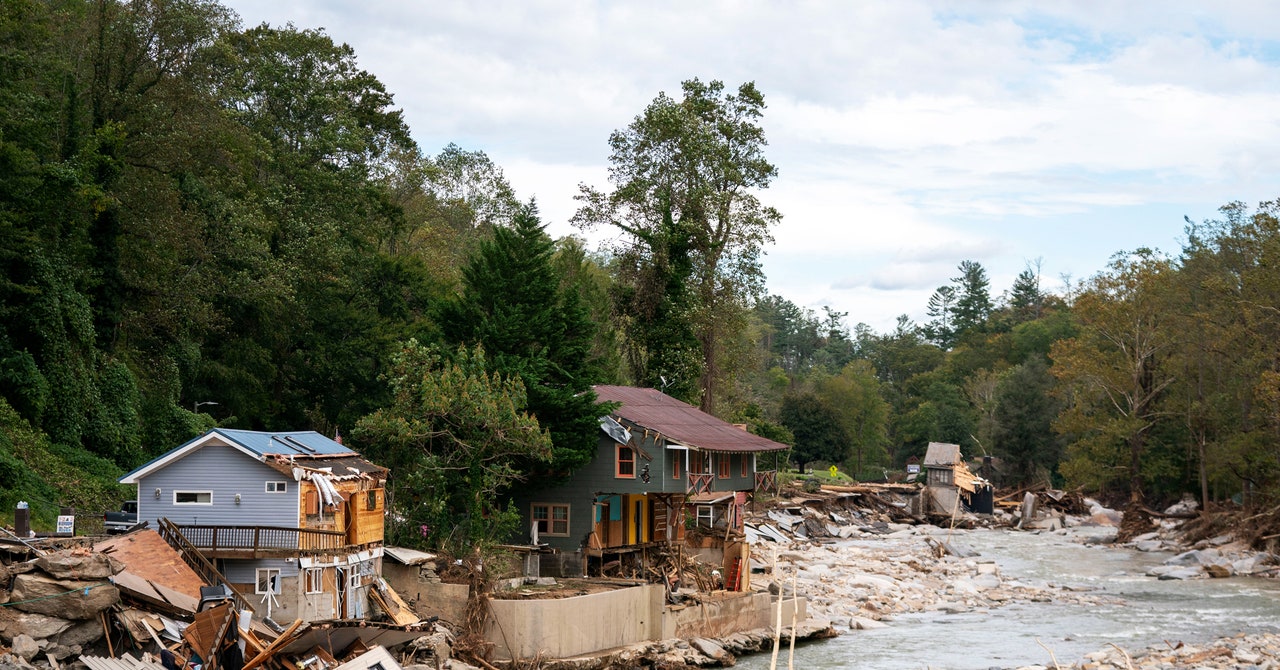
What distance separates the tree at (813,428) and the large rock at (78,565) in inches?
2779

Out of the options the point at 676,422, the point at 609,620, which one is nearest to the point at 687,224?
the point at 676,422

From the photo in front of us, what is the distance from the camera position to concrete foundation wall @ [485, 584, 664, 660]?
30.5 m

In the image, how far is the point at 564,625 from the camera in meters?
31.0

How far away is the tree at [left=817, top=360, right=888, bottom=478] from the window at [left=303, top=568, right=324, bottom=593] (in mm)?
72109

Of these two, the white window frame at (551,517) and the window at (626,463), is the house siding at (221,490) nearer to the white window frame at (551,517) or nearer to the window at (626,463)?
the white window frame at (551,517)

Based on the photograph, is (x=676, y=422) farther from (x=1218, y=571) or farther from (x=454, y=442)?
(x=1218, y=571)

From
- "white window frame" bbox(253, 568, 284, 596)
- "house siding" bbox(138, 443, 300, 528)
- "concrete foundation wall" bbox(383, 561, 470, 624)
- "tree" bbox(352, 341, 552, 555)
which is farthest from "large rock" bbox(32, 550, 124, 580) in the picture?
"tree" bbox(352, 341, 552, 555)

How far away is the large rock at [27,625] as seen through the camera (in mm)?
21844

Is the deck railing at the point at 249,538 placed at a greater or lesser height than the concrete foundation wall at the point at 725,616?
greater

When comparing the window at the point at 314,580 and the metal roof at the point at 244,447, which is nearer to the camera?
the window at the point at 314,580

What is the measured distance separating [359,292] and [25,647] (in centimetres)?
3244

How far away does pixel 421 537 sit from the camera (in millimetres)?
35000

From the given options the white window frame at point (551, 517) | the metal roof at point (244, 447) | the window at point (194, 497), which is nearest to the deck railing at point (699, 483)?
the white window frame at point (551, 517)

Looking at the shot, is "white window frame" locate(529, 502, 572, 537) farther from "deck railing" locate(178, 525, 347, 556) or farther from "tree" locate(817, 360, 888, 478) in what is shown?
"tree" locate(817, 360, 888, 478)
